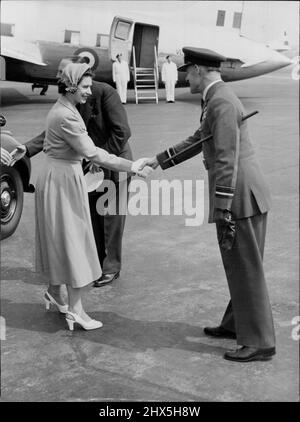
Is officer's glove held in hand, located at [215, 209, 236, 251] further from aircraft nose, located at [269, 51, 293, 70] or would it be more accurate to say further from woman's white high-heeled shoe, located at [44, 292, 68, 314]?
aircraft nose, located at [269, 51, 293, 70]

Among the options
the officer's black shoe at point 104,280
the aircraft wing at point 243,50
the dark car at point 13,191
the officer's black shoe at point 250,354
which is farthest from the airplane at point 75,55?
the officer's black shoe at point 250,354

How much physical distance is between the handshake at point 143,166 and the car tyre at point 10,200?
7.44 feet

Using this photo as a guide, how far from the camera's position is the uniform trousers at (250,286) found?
3432 mm

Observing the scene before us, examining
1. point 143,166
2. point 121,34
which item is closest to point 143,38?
point 121,34

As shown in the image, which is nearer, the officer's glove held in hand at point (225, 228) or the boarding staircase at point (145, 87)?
the officer's glove held in hand at point (225, 228)

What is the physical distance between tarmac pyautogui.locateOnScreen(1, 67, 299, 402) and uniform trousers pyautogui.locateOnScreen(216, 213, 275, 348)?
6.7 inches

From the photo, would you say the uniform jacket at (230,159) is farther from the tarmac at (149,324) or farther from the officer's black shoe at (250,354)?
the tarmac at (149,324)

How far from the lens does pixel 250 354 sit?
349 centimetres

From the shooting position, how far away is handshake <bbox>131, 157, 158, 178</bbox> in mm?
3701

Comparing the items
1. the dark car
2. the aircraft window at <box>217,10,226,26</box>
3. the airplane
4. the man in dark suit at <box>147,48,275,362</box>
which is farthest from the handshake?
the aircraft window at <box>217,10,226,26</box>

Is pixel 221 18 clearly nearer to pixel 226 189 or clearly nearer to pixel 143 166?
pixel 143 166

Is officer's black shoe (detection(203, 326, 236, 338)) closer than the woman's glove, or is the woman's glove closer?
the woman's glove

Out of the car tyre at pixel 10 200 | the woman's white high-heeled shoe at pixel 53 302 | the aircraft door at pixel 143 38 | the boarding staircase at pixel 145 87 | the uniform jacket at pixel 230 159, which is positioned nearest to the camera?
the uniform jacket at pixel 230 159
